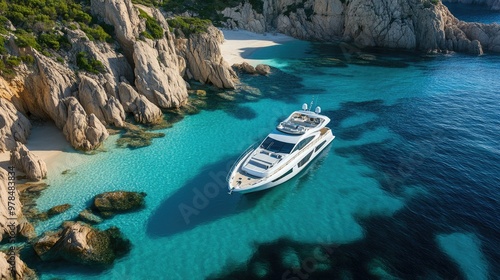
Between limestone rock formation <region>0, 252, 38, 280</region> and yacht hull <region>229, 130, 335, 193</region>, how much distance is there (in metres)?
15.9

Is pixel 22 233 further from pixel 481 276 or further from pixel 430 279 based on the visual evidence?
pixel 481 276

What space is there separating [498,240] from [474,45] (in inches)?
2855

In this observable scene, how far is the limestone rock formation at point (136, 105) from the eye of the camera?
41.5 metres

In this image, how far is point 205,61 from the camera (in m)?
54.6

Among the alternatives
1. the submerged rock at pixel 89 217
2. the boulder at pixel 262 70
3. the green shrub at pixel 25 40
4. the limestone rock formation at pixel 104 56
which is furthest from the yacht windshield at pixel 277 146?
the boulder at pixel 262 70

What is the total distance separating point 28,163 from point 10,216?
681 cm

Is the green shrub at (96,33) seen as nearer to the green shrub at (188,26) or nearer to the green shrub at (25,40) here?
the green shrub at (25,40)

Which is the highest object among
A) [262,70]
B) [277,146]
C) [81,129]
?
[262,70]

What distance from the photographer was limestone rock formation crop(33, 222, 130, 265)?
2334 centimetres

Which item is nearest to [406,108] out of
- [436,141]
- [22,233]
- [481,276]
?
[436,141]

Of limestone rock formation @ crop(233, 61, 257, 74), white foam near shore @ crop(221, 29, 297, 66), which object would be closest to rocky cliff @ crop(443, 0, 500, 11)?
white foam near shore @ crop(221, 29, 297, 66)

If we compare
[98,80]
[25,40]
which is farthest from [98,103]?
[25,40]

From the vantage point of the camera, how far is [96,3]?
46.8m

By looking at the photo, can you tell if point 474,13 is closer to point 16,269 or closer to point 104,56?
point 104,56
